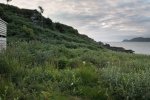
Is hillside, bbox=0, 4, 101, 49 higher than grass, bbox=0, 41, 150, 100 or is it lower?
higher

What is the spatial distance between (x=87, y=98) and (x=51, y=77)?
1.82m

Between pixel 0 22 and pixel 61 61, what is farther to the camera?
pixel 0 22

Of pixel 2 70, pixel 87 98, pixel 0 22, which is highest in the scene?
pixel 0 22

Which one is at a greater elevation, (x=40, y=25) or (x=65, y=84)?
(x=40, y=25)

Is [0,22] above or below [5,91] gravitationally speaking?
above

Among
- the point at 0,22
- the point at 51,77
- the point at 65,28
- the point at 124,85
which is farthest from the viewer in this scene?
the point at 65,28

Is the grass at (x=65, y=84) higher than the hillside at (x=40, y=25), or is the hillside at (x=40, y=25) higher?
the hillside at (x=40, y=25)

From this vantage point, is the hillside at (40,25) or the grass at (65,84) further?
the hillside at (40,25)

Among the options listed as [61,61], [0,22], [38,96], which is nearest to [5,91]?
[38,96]

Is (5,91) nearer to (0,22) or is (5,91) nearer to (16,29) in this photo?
(0,22)

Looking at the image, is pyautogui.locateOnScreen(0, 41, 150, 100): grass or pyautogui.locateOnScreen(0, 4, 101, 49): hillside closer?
pyautogui.locateOnScreen(0, 41, 150, 100): grass

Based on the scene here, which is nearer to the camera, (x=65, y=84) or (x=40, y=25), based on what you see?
(x=65, y=84)

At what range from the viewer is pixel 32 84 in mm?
9000

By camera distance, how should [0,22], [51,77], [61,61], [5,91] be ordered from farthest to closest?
[0,22]
[61,61]
[51,77]
[5,91]
